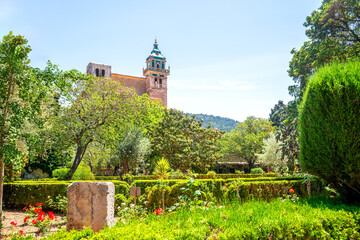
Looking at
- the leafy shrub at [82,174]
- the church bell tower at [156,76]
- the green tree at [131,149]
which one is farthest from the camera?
the church bell tower at [156,76]

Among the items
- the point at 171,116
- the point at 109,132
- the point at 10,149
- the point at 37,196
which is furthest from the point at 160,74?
the point at 10,149

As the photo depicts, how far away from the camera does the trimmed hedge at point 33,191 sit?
10766mm

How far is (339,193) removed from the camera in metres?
5.61

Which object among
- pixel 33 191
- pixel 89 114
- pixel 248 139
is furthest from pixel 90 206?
pixel 248 139

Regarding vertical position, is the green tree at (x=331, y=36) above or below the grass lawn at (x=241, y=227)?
above

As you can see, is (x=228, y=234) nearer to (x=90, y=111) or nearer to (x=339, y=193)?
(x=339, y=193)

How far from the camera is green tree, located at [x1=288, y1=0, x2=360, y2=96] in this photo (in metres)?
13.4

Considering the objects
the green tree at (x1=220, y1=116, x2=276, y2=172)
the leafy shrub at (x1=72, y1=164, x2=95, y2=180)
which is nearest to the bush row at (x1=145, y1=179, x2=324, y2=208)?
the leafy shrub at (x1=72, y1=164, x2=95, y2=180)

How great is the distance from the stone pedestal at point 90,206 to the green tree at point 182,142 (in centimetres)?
1835

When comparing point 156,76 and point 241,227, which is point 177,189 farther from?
point 156,76

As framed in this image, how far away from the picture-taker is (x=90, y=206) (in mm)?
5152

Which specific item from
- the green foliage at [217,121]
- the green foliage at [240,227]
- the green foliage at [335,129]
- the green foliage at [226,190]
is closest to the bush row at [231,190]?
the green foliage at [226,190]

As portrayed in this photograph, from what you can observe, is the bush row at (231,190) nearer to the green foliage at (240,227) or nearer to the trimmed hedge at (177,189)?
the trimmed hedge at (177,189)

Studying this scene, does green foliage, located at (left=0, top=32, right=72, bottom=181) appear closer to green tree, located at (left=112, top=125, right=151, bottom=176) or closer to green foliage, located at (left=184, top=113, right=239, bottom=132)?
green tree, located at (left=112, top=125, right=151, bottom=176)
